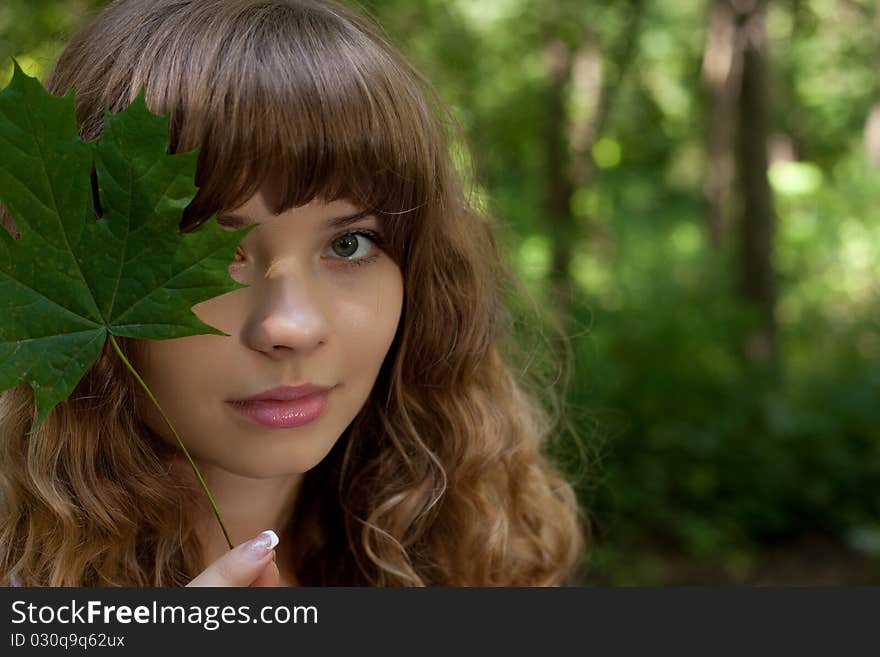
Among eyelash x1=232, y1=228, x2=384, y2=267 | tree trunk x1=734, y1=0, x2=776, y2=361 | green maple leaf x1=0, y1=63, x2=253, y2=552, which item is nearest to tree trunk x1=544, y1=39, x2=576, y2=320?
tree trunk x1=734, y1=0, x2=776, y2=361

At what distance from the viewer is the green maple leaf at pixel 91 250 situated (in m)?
1.15

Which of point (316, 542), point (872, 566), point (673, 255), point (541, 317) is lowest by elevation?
point (872, 566)

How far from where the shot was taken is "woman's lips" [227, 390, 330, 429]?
1.43m

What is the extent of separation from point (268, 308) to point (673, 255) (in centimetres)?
696

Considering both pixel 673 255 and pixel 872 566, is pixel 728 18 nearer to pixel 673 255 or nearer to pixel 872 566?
pixel 673 255

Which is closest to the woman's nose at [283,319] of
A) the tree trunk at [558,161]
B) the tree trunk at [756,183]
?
the tree trunk at [558,161]

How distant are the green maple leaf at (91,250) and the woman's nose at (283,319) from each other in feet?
0.51

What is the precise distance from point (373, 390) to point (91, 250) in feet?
2.45

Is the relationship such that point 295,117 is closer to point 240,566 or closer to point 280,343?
point 280,343

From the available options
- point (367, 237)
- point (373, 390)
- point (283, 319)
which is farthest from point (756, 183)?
point (283, 319)

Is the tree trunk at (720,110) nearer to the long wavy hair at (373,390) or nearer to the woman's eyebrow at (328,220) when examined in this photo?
the long wavy hair at (373,390)

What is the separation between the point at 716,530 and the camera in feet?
16.8

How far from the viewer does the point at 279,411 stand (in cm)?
144

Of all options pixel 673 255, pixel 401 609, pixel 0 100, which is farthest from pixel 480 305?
pixel 673 255
